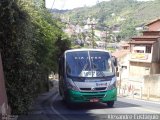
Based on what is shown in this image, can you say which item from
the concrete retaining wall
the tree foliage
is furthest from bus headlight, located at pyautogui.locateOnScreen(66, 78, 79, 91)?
the concrete retaining wall

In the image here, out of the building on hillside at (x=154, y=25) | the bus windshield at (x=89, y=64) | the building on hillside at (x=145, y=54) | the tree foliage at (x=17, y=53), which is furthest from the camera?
the building on hillside at (x=154, y=25)

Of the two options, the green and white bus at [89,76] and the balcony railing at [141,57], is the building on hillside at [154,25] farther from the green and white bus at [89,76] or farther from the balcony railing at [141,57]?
the green and white bus at [89,76]

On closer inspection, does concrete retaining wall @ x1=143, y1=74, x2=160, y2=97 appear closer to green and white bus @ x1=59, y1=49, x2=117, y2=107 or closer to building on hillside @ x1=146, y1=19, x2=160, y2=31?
building on hillside @ x1=146, y1=19, x2=160, y2=31

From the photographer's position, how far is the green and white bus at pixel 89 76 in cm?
1738

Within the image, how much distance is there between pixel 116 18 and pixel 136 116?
14547cm

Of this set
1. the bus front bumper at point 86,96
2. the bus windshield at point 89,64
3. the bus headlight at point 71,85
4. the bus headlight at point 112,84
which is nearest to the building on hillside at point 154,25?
the bus windshield at point 89,64

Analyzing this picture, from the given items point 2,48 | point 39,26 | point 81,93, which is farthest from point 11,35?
point 39,26

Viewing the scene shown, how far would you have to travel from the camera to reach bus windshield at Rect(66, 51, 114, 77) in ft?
58.1

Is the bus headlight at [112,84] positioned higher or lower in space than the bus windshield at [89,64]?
lower

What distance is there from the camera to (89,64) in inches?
709

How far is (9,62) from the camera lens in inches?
561

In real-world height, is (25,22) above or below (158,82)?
above

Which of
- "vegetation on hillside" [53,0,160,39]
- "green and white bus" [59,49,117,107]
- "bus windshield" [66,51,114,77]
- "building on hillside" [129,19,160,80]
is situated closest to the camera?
"green and white bus" [59,49,117,107]

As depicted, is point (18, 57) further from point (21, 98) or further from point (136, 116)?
point (136, 116)
